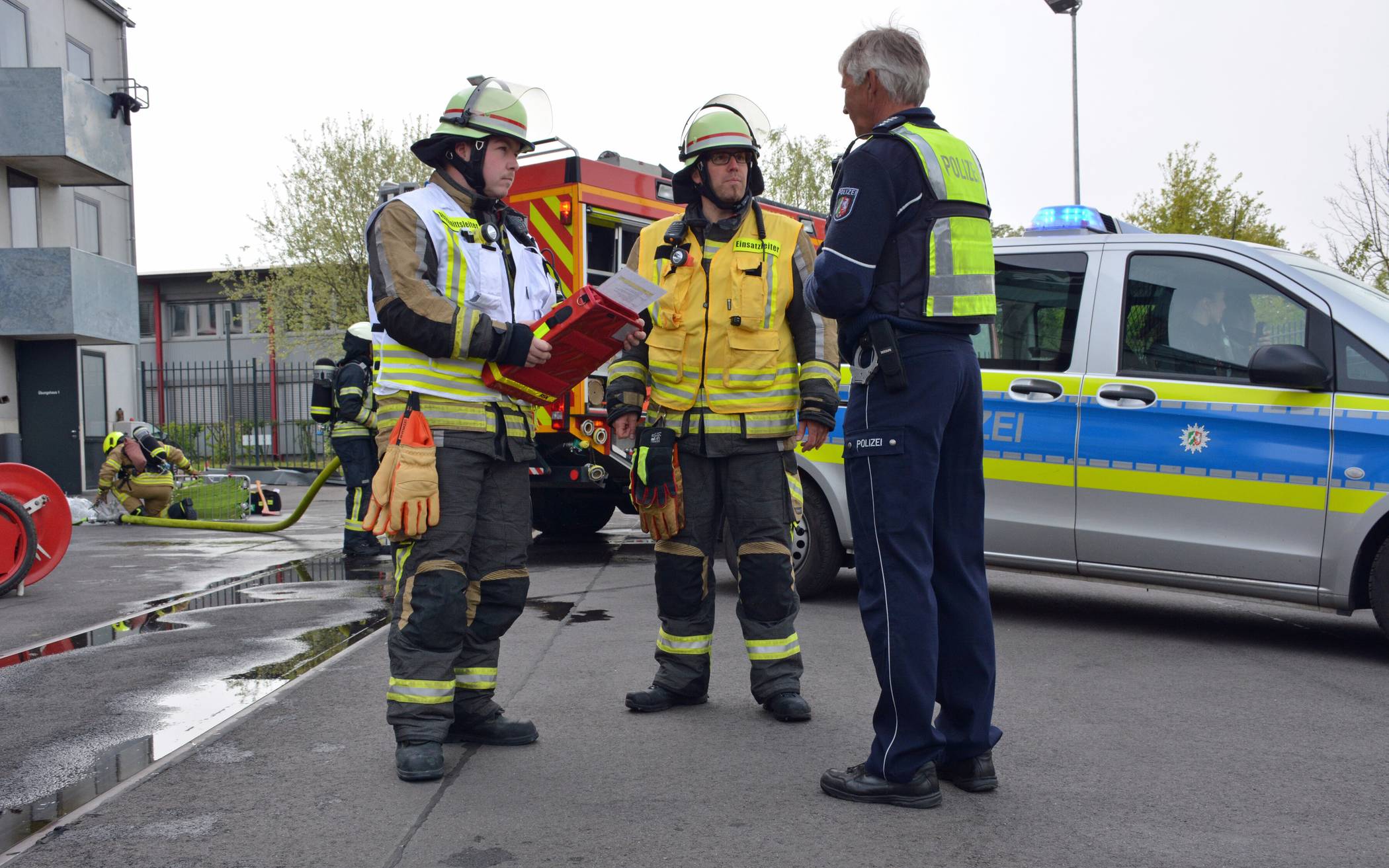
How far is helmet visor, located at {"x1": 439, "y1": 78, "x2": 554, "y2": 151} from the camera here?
3.77m

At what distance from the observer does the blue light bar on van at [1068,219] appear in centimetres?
621

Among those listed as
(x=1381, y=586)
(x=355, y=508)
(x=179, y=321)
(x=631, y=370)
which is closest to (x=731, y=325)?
(x=631, y=370)

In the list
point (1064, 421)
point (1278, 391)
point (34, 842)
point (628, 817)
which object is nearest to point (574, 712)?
point (628, 817)

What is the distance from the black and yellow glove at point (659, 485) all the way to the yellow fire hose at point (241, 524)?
6287 mm

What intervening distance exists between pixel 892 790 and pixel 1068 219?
3977 mm

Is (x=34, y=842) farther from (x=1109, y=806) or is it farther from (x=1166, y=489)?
(x=1166, y=489)

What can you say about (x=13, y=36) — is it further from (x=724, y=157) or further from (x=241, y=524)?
(x=724, y=157)

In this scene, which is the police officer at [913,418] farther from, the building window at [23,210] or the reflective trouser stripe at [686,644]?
the building window at [23,210]

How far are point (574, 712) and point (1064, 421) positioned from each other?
2.90m

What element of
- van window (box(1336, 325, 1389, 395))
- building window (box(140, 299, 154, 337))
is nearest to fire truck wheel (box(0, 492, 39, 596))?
van window (box(1336, 325, 1389, 395))

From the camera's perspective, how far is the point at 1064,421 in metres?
5.77

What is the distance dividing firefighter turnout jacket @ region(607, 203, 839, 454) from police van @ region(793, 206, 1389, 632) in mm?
619

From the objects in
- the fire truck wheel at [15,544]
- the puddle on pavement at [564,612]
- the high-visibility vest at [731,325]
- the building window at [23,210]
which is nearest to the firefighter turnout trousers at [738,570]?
the high-visibility vest at [731,325]

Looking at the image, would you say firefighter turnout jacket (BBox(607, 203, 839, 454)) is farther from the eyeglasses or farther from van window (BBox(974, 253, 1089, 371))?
van window (BBox(974, 253, 1089, 371))
